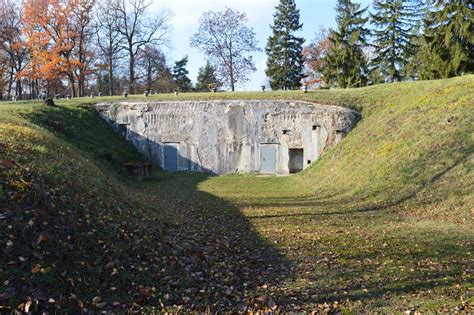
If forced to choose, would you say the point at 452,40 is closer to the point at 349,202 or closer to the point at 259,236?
the point at 349,202

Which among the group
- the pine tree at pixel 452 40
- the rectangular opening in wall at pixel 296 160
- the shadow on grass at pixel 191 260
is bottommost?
the shadow on grass at pixel 191 260

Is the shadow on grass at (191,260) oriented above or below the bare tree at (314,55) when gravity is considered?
below

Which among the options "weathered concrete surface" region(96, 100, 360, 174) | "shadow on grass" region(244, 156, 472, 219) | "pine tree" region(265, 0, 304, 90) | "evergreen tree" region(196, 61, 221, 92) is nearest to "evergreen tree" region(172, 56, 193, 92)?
"evergreen tree" region(196, 61, 221, 92)

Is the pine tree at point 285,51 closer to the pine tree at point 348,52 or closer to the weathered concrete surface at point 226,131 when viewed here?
the pine tree at point 348,52

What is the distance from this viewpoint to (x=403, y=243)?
26.0ft

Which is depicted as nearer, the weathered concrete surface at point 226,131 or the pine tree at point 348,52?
the weathered concrete surface at point 226,131

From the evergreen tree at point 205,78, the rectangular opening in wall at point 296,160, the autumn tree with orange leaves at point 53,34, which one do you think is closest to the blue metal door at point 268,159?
the rectangular opening in wall at point 296,160

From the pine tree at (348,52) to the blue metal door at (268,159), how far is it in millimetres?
17875

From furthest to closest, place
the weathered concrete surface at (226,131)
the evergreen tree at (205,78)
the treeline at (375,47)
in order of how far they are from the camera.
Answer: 1. the evergreen tree at (205,78)
2. the treeline at (375,47)
3. the weathered concrete surface at (226,131)

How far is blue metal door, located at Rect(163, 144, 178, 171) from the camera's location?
79.3ft

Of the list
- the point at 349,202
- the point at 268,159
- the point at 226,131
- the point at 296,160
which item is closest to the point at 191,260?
the point at 349,202

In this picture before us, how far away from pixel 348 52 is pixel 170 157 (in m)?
22.7

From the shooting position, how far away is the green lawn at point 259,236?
5117mm

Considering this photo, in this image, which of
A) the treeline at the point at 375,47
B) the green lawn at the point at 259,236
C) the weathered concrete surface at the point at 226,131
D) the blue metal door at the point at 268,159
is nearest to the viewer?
the green lawn at the point at 259,236
